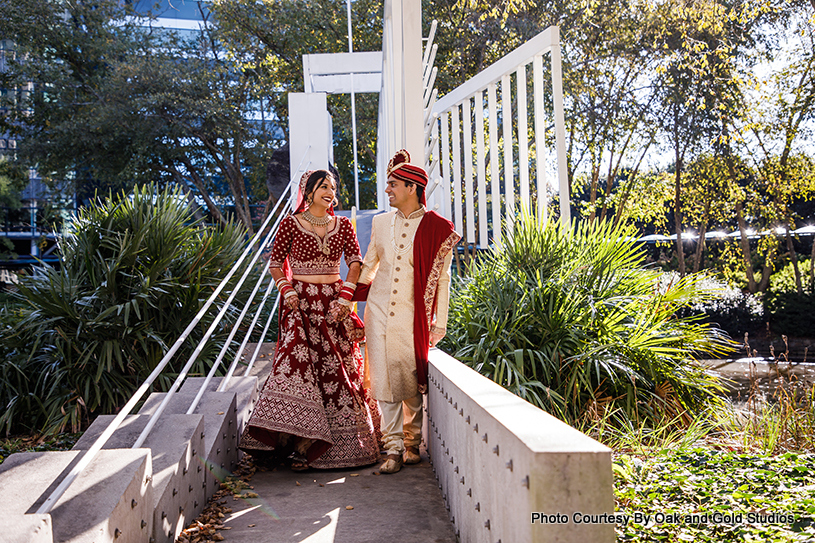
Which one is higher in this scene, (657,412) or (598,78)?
(598,78)

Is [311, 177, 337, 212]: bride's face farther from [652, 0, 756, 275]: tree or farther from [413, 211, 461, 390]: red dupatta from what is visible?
[652, 0, 756, 275]: tree

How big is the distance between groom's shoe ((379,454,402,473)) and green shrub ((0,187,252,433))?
11.1 feet

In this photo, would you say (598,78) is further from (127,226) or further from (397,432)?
(397,432)

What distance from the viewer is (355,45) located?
16047 millimetres

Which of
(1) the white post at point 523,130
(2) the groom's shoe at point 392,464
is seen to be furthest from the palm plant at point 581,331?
(2) the groom's shoe at point 392,464

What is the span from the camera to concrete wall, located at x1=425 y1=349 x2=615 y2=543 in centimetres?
155

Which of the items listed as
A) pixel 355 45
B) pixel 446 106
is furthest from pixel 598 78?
pixel 446 106

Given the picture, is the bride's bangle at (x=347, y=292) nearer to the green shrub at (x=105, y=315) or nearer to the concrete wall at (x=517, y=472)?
the concrete wall at (x=517, y=472)

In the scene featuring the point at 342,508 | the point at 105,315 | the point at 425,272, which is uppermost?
the point at 425,272

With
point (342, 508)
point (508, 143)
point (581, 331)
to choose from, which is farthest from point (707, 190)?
point (342, 508)

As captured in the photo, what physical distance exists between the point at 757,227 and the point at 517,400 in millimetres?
19234

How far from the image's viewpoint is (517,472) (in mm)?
1743

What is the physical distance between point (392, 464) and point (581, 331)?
2.03 meters

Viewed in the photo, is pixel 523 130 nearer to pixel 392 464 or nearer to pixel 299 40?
pixel 392 464
